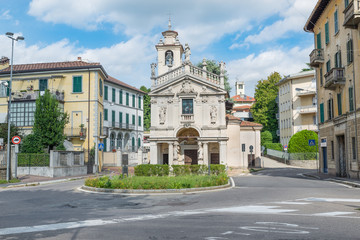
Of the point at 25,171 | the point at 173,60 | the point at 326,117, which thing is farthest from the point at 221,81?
the point at 25,171

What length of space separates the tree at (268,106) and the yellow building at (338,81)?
36700mm

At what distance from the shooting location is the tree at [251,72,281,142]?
6994cm

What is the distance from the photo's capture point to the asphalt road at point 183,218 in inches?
297

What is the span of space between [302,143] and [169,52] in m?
22.7

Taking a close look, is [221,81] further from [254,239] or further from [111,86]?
[254,239]

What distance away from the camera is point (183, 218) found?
31.8 ft

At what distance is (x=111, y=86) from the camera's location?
50.9 m

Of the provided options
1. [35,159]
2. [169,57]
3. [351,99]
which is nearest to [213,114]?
[169,57]

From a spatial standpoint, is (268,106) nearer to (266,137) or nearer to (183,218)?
(266,137)

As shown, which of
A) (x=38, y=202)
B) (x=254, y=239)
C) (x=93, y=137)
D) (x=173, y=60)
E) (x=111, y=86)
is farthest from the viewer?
(x=111, y=86)

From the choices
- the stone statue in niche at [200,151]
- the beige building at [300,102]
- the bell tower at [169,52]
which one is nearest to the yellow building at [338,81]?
the stone statue in niche at [200,151]

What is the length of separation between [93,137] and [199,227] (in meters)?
32.9

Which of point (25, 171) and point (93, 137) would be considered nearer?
point (25, 171)

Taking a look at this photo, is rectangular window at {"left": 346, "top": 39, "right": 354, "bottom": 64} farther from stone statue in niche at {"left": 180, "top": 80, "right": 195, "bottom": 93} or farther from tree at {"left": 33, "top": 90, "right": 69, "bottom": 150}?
tree at {"left": 33, "top": 90, "right": 69, "bottom": 150}
